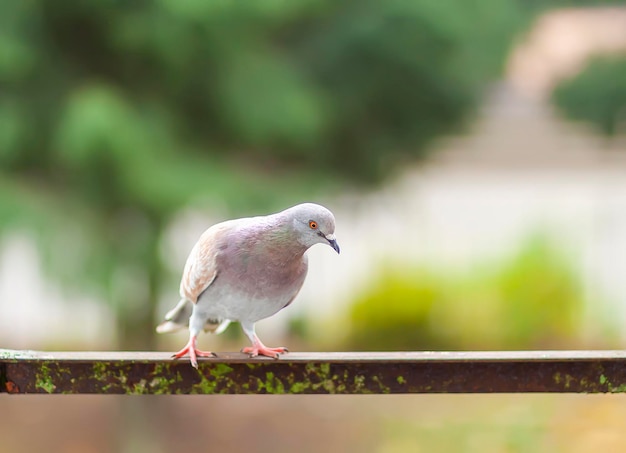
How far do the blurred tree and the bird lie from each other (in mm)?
2333

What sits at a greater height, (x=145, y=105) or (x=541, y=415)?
(x=145, y=105)

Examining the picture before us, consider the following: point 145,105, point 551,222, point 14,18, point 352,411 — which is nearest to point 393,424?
point 352,411

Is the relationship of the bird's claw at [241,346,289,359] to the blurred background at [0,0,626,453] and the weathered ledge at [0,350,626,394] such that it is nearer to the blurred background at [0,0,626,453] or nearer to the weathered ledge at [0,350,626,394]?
the weathered ledge at [0,350,626,394]

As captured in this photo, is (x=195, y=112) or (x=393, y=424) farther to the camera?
(x=393, y=424)

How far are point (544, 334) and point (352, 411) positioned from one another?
1.55 m

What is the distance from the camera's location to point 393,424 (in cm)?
564

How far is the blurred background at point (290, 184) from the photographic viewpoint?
439cm

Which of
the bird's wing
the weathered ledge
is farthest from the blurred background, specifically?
A: the weathered ledge

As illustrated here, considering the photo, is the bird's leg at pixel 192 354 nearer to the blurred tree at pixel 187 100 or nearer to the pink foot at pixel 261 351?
the pink foot at pixel 261 351

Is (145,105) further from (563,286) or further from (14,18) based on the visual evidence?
(563,286)

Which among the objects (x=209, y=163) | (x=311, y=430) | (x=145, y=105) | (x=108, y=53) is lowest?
(x=311, y=430)

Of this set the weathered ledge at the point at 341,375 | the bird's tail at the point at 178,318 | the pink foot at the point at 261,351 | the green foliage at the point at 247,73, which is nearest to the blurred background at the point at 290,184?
the green foliage at the point at 247,73

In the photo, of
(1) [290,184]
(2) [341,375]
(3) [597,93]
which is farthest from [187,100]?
(2) [341,375]

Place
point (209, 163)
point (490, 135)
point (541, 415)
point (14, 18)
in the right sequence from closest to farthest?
1. point (14, 18)
2. point (209, 163)
3. point (541, 415)
4. point (490, 135)
